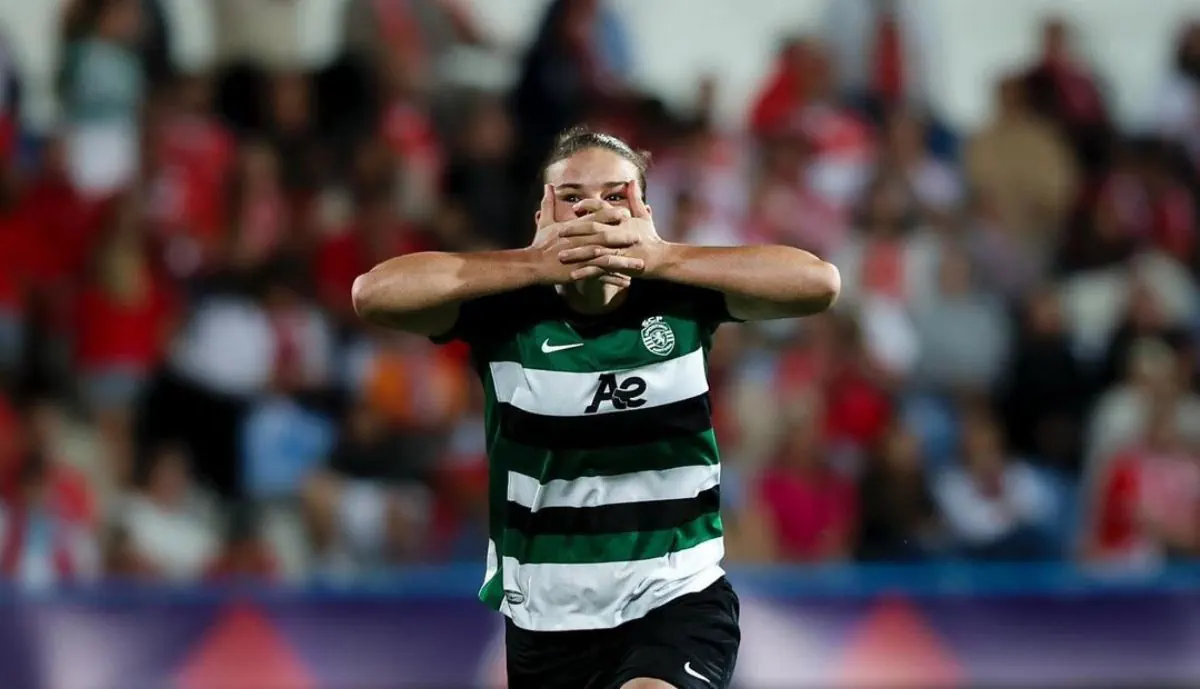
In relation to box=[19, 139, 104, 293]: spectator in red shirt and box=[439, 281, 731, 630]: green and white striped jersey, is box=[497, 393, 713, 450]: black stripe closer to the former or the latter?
box=[439, 281, 731, 630]: green and white striped jersey

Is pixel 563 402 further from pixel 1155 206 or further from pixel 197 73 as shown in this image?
pixel 1155 206

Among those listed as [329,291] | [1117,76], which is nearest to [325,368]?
[329,291]

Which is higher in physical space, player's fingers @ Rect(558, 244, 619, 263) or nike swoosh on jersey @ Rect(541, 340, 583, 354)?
player's fingers @ Rect(558, 244, 619, 263)

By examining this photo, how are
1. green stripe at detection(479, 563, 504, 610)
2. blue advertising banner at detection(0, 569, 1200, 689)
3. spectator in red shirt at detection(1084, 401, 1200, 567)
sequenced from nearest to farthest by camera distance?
green stripe at detection(479, 563, 504, 610) < blue advertising banner at detection(0, 569, 1200, 689) < spectator in red shirt at detection(1084, 401, 1200, 567)

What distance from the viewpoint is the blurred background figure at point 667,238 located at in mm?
8547

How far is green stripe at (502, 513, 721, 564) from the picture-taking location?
175 inches

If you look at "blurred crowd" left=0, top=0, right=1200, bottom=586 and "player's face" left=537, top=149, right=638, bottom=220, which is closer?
"player's face" left=537, top=149, right=638, bottom=220

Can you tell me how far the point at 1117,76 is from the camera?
1262 cm

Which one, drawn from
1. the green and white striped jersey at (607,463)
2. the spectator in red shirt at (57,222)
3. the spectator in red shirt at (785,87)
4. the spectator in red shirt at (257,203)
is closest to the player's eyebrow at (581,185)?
the green and white striped jersey at (607,463)

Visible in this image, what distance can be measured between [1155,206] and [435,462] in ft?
17.9

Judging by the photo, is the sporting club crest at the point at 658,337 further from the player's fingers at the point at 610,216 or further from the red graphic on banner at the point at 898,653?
the red graphic on banner at the point at 898,653

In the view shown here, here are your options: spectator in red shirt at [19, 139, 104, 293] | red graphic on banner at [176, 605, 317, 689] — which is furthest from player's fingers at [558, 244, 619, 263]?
spectator in red shirt at [19, 139, 104, 293]

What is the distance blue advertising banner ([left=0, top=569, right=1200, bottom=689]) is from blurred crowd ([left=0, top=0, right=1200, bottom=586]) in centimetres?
91

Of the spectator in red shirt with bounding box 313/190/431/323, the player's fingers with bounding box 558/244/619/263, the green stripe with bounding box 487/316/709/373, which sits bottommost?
the green stripe with bounding box 487/316/709/373
